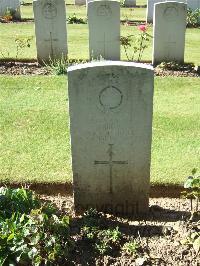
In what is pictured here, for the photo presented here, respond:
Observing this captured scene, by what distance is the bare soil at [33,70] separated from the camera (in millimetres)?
10547

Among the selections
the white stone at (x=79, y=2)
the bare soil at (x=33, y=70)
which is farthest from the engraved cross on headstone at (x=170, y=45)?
the white stone at (x=79, y=2)

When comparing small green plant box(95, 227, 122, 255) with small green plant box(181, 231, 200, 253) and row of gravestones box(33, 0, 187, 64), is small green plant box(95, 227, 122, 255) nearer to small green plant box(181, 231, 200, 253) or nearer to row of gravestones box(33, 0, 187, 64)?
small green plant box(181, 231, 200, 253)

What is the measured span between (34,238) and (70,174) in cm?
212

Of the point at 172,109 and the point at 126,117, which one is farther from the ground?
the point at 126,117

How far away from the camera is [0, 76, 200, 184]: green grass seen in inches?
231

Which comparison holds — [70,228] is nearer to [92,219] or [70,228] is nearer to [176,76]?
[92,219]

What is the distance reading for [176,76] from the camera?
10.4 meters

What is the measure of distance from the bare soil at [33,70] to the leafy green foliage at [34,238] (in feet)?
22.7

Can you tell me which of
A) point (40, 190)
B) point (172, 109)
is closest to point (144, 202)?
point (40, 190)

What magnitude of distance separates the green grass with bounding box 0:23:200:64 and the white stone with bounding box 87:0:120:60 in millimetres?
618

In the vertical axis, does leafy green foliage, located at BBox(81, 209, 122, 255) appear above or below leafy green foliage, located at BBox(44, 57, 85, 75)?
below

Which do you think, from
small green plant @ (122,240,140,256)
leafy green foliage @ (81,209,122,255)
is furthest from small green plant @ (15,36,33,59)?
small green plant @ (122,240,140,256)

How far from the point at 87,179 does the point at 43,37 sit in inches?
285

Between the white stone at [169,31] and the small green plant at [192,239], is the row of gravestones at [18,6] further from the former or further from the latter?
the small green plant at [192,239]
